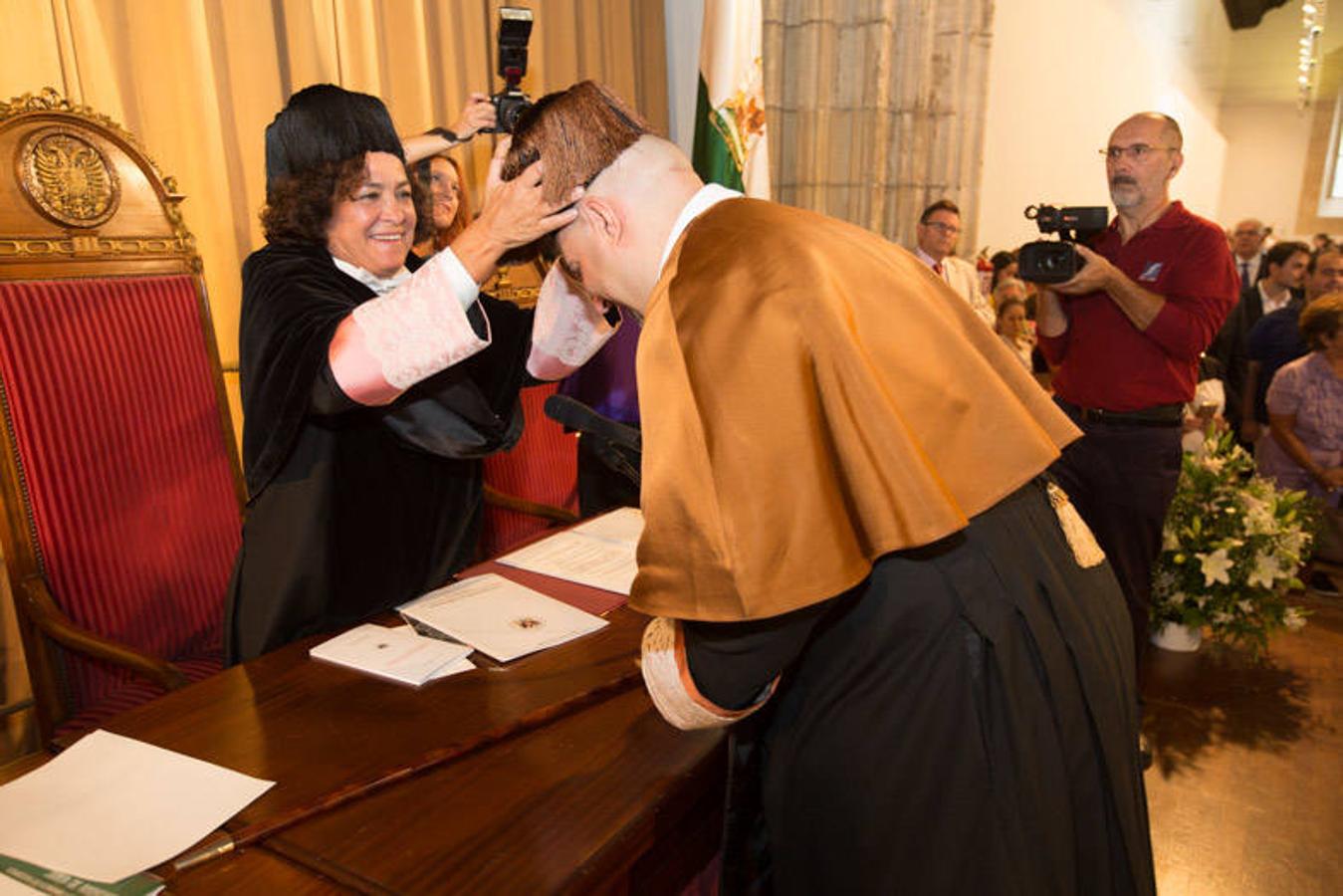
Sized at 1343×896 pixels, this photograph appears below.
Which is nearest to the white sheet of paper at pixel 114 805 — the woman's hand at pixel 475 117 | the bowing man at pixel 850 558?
the bowing man at pixel 850 558

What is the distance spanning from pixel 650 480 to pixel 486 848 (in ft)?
1.41

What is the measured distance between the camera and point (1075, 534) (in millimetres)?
1217

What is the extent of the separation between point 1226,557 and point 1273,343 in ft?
7.99

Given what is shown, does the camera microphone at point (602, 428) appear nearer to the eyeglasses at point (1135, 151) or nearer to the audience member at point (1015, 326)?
the eyeglasses at point (1135, 151)

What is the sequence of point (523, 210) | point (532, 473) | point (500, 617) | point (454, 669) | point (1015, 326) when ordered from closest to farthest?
point (523, 210) → point (454, 669) → point (500, 617) → point (532, 473) → point (1015, 326)

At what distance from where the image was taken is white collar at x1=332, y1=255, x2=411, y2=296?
176 cm

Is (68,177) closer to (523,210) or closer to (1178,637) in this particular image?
(523,210)

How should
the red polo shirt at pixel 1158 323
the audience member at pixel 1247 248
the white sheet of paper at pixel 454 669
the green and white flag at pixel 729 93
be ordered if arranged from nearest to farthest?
the white sheet of paper at pixel 454 669 → the red polo shirt at pixel 1158 323 → the green and white flag at pixel 729 93 → the audience member at pixel 1247 248

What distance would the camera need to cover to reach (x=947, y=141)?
5.80m

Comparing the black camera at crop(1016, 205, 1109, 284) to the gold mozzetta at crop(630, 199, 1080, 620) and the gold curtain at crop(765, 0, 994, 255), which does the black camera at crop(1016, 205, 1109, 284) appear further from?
the gold curtain at crop(765, 0, 994, 255)

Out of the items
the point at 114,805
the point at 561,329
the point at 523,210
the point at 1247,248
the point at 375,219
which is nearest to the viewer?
the point at 114,805

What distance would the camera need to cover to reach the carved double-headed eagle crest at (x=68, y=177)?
1842mm

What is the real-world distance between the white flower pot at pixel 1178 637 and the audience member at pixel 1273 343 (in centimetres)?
208

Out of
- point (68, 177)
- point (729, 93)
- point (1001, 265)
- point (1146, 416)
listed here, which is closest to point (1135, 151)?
point (1146, 416)
